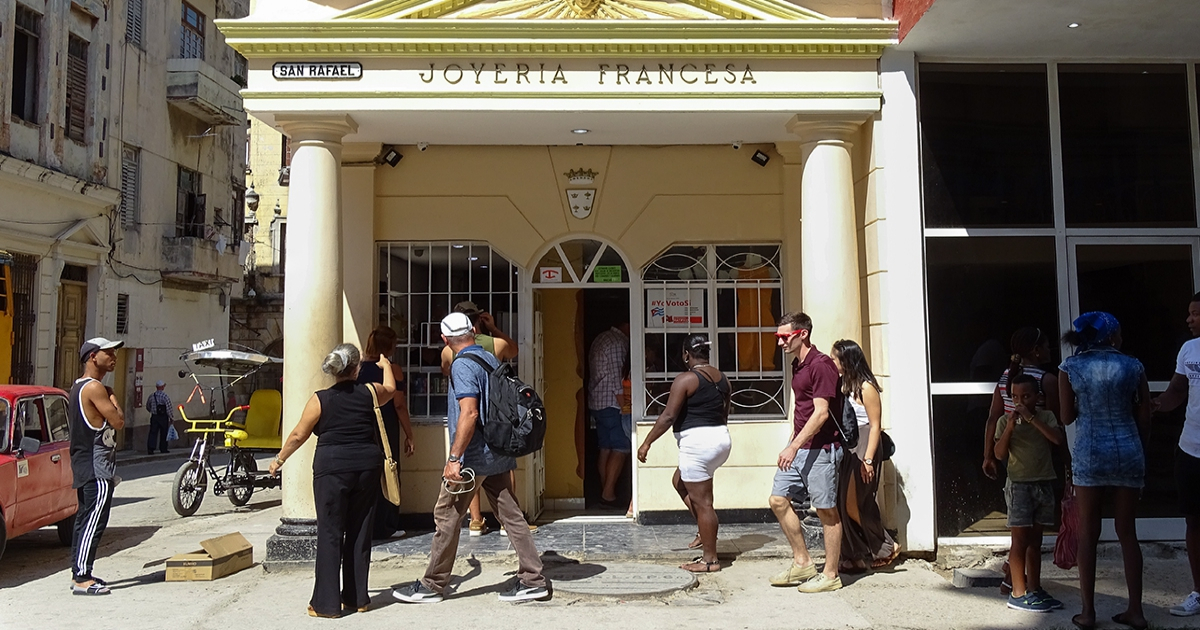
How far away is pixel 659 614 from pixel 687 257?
148 inches

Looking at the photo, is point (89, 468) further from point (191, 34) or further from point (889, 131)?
point (191, 34)

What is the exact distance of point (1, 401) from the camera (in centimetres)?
742

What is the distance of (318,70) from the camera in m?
7.07

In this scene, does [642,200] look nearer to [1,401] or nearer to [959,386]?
[959,386]

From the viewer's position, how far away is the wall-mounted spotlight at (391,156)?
27.4 feet

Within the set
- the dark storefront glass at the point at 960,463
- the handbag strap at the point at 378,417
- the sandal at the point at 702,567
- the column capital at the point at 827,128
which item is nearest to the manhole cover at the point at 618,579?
the sandal at the point at 702,567

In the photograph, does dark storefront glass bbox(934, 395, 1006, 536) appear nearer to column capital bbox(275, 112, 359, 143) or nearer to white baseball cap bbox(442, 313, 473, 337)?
white baseball cap bbox(442, 313, 473, 337)

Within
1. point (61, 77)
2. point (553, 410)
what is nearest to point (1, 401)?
point (553, 410)

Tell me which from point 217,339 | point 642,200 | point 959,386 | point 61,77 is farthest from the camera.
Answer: point 217,339

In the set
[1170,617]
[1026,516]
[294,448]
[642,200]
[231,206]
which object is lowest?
[1170,617]

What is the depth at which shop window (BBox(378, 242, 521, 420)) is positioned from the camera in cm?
844

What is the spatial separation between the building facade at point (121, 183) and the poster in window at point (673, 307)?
12.3 meters

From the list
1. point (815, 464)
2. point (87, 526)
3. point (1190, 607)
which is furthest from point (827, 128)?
point (87, 526)

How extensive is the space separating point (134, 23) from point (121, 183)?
3.78 metres
